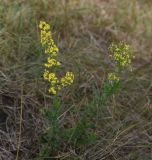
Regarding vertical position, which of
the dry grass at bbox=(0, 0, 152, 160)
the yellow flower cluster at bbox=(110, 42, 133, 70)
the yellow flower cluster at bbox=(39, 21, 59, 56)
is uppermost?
the yellow flower cluster at bbox=(39, 21, 59, 56)

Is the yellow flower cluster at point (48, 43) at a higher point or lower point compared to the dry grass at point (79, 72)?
higher

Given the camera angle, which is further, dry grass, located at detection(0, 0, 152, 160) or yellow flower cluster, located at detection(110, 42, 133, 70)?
dry grass, located at detection(0, 0, 152, 160)

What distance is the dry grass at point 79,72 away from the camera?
234 centimetres

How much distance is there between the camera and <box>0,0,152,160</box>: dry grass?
2.34 metres

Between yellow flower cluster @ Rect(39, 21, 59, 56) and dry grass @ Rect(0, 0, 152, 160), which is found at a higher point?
yellow flower cluster @ Rect(39, 21, 59, 56)

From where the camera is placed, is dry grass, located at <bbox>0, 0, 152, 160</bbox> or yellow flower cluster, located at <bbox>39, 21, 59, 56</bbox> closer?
yellow flower cluster, located at <bbox>39, 21, 59, 56</bbox>

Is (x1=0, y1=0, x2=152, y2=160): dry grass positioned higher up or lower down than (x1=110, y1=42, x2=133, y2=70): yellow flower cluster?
lower down

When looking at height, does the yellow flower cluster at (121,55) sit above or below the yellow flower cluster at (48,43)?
below

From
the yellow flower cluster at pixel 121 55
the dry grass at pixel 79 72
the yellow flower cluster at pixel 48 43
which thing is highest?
the yellow flower cluster at pixel 48 43

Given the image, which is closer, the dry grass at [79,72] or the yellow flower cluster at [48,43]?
the yellow flower cluster at [48,43]

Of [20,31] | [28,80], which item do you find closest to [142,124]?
[28,80]

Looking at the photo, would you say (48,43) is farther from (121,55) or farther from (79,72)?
(79,72)

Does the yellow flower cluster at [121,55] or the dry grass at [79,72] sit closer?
the yellow flower cluster at [121,55]

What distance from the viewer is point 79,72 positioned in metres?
2.64
